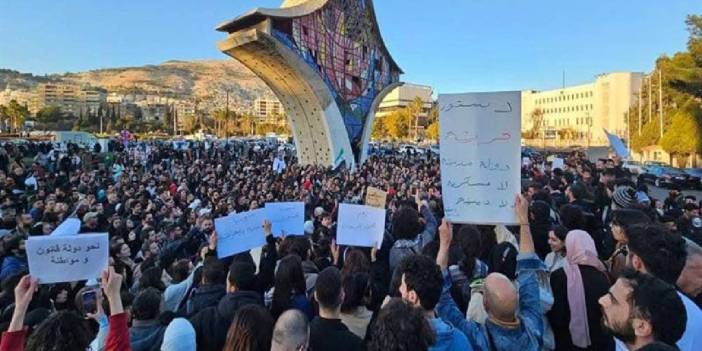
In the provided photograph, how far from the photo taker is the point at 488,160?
412cm

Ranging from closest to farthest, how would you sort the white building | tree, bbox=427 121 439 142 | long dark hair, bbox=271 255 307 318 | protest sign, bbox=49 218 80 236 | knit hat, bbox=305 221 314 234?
long dark hair, bbox=271 255 307 318 → protest sign, bbox=49 218 80 236 → knit hat, bbox=305 221 314 234 → tree, bbox=427 121 439 142 → the white building

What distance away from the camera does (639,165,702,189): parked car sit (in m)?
29.8

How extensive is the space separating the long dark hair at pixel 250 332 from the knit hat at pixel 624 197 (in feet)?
18.7

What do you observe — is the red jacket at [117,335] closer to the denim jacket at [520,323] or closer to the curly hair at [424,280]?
the curly hair at [424,280]

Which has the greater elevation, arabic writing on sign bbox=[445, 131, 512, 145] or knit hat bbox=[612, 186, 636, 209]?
arabic writing on sign bbox=[445, 131, 512, 145]

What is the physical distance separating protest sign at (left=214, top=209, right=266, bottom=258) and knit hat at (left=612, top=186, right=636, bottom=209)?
16.1ft

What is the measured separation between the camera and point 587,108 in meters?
119

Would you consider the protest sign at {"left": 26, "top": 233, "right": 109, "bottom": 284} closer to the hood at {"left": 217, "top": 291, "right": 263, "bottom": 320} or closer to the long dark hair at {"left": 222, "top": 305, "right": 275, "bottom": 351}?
the hood at {"left": 217, "top": 291, "right": 263, "bottom": 320}

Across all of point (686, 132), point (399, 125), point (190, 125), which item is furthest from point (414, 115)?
point (686, 132)

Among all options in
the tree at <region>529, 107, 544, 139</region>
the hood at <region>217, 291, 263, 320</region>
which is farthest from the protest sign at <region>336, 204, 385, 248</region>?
the tree at <region>529, 107, 544, 139</region>

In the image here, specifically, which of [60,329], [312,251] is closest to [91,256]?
[60,329]

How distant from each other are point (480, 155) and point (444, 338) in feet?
6.22

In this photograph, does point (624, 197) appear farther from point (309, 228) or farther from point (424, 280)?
point (424, 280)

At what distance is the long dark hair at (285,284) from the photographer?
392 cm
